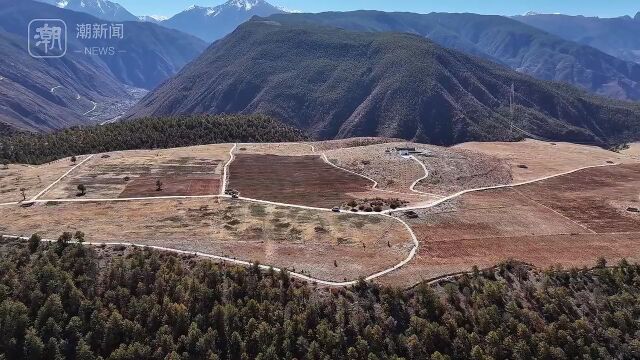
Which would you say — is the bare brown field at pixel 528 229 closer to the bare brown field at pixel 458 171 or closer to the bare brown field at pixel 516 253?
the bare brown field at pixel 516 253

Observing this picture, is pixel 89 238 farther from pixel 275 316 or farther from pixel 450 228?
pixel 450 228

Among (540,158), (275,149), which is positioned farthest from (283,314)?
(540,158)

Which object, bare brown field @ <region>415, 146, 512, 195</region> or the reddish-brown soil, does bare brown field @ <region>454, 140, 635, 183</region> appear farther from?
the reddish-brown soil

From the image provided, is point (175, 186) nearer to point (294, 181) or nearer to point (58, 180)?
point (58, 180)

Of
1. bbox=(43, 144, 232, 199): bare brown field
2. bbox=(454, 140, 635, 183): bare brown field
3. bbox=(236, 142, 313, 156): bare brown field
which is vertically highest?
bbox=(454, 140, 635, 183): bare brown field

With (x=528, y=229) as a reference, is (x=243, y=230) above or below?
below

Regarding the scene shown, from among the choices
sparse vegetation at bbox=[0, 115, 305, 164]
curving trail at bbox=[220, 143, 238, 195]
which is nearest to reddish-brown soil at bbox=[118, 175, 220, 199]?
curving trail at bbox=[220, 143, 238, 195]
